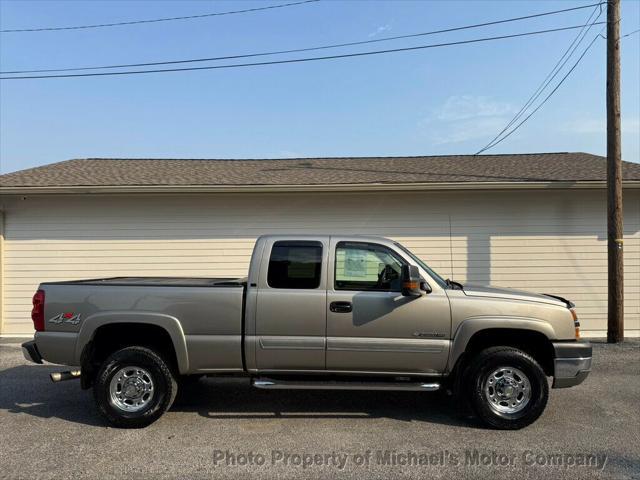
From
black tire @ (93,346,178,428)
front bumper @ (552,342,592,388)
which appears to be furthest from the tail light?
front bumper @ (552,342,592,388)

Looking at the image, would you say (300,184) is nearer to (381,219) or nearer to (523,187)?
(381,219)

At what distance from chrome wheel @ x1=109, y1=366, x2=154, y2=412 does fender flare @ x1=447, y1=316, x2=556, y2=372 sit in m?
3.07

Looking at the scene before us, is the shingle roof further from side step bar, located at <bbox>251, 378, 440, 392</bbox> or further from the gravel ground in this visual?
side step bar, located at <bbox>251, 378, 440, 392</bbox>

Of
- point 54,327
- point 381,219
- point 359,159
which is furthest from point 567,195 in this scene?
point 54,327

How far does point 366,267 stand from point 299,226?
4.89 meters

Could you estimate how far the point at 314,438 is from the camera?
4434 millimetres

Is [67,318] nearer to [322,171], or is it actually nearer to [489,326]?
[489,326]

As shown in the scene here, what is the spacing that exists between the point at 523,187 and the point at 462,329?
5532mm

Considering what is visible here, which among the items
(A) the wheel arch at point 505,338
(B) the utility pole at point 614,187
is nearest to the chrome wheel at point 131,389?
(A) the wheel arch at point 505,338

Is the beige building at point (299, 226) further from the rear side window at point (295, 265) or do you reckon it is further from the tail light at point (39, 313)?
the tail light at point (39, 313)

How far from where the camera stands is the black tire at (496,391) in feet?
15.2

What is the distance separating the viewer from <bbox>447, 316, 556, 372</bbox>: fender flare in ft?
15.3

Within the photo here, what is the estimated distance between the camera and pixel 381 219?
966 centimetres

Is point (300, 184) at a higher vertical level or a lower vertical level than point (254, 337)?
higher
